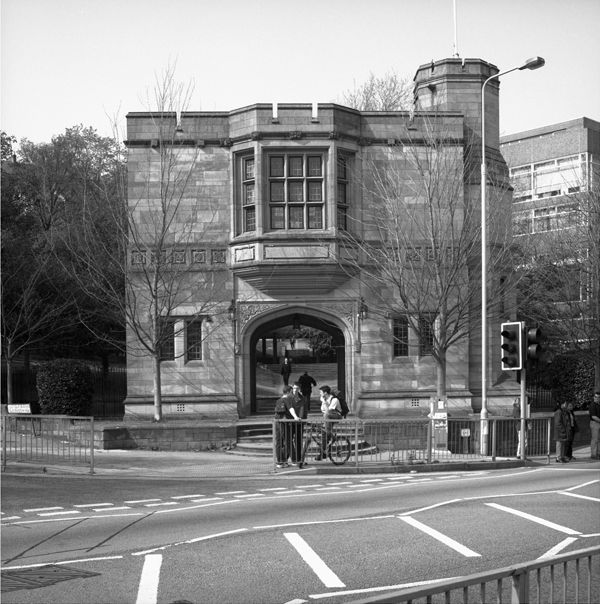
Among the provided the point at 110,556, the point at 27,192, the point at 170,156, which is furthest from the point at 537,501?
the point at 27,192

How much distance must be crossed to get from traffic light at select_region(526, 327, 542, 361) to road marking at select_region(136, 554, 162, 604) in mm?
12140

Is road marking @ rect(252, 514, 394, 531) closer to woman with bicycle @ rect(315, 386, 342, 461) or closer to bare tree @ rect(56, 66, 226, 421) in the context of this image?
woman with bicycle @ rect(315, 386, 342, 461)

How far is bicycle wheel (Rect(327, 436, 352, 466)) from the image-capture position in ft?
69.2

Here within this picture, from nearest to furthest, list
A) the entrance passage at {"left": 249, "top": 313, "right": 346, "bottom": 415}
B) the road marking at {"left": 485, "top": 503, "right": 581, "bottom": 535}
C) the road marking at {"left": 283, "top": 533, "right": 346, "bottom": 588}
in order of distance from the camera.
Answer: the road marking at {"left": 283, "top": 533, "right": 346, "bottom": 588} < the road marking at {"left": 485, "top": 503, "right": 581, "bottom": 535} < the entrance passage at {"left": 249, "top": 313, "right": 346, "bottom": 415}

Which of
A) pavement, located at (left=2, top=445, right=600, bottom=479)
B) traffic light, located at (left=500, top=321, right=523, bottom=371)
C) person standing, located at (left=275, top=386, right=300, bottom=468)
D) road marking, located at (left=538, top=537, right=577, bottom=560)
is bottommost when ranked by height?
pavement, located at (left=2, top=445, right=600, bottom=479)

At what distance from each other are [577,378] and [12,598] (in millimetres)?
30597

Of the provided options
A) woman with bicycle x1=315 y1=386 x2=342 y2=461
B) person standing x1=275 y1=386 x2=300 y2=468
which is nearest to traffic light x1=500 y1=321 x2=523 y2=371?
woman with bicycle x1=315 y1=386 x2=342 y2=461

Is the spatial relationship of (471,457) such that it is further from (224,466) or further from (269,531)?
(269,531)

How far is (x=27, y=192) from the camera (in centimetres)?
4319

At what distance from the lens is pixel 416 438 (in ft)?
72.4

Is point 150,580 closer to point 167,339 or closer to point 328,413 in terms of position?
point 328,413

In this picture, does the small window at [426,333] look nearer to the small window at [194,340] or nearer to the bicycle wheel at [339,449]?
the bicycle wheel at [339,449]

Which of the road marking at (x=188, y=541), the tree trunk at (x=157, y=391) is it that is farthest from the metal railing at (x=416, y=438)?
the road marking at (x=188, y=541)

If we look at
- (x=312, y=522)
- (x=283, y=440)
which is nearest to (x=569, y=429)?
(x=283, y=440)
